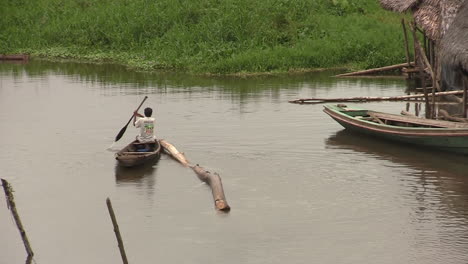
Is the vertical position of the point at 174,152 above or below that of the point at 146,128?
below

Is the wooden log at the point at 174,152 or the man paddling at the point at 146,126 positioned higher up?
the man paddling at the point at 146,126

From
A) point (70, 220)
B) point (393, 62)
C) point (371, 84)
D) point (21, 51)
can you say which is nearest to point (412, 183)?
point (70, 220)

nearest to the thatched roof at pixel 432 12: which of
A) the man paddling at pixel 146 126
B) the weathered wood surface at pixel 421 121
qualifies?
the weathered wood surface at pixel 421 121

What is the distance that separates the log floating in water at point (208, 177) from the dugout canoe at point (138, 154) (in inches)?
14.0

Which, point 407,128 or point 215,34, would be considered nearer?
point 407,128

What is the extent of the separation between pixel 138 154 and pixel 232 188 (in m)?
2.42

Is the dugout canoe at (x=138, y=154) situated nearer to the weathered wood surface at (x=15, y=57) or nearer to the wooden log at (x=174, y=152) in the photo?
the wooden log at (x=174, y=152)

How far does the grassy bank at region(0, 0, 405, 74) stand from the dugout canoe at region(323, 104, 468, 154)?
1018cm

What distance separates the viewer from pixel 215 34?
1309 inches

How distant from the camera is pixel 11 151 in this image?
18.9 meters

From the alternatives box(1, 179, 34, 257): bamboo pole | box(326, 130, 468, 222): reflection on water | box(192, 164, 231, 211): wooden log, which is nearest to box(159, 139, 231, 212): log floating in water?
box(192, 164, 231, 211): wooden log

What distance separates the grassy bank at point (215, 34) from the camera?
31156mm

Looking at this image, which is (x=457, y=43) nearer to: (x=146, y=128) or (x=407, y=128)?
(x=407, y=128)

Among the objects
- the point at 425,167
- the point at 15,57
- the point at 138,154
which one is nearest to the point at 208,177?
the point at 138,154
